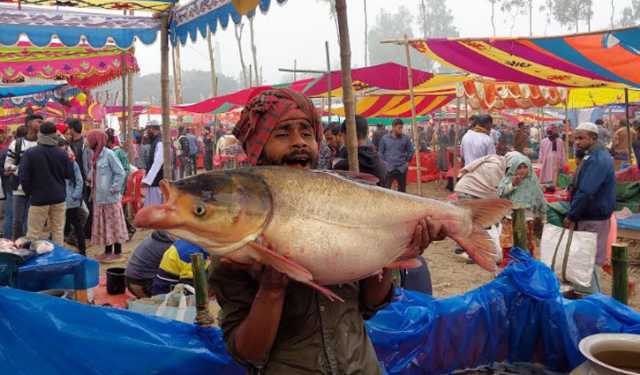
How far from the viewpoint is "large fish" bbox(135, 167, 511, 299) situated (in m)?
1.17

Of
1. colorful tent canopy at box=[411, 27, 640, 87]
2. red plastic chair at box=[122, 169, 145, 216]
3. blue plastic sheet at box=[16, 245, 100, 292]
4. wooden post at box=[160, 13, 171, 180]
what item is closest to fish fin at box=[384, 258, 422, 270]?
blue plastic sheet at box=[16, 245, 100, 292]

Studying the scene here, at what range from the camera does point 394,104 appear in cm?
1642

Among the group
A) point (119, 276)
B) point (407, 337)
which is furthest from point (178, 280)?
point (407, 337)

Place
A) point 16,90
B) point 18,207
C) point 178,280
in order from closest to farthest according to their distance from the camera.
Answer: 1. point 178,280
2. point 18,207
3. point 16,90

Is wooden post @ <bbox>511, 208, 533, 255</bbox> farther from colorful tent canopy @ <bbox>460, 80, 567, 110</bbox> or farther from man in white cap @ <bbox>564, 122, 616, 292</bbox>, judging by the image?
colorful tent canopy @ <bbox>460, 80, 567, 110</bbox>

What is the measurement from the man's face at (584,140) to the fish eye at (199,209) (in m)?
5.47

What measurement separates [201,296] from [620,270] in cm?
267

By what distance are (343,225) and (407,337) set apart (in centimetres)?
225

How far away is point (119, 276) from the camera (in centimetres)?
519

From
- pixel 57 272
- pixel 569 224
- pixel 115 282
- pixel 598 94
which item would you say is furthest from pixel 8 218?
pixel 598 94

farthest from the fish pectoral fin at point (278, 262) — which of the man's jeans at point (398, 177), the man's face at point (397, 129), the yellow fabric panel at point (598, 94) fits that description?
the yellow fabric panel at point (598, 94)

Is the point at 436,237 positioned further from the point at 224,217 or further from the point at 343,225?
the point at 224,217

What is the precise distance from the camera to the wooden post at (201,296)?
2.73 m

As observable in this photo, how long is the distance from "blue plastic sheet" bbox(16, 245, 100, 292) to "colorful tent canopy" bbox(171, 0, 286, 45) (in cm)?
259
